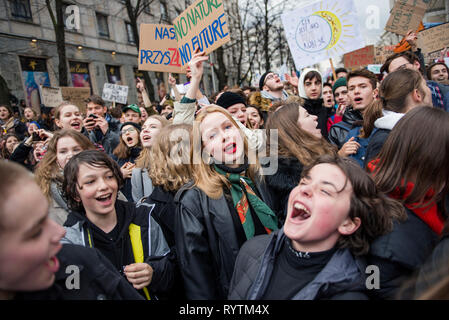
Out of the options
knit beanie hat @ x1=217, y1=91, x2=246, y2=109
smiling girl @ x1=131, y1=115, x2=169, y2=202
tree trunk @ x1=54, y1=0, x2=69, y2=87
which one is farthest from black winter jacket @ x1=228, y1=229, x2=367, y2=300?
tree trunk @ x1=54, y1=0, x2=69, y2=87

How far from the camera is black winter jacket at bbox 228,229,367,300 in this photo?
1.24m

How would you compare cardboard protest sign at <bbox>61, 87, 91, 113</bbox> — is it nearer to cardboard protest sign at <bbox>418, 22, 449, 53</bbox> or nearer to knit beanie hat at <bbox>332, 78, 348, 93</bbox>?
knit beanie hat at <bbox>332, 78, 348, 93</bbox>

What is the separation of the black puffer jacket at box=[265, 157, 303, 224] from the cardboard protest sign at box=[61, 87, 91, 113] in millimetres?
7063

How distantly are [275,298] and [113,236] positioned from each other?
116 cm

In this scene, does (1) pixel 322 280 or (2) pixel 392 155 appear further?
(2) pixel 392 155

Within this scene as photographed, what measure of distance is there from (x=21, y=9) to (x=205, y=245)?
715 inches

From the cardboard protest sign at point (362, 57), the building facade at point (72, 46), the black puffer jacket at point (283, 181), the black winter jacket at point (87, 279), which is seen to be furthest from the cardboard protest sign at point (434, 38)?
the black winter jacket at point (87, 279)

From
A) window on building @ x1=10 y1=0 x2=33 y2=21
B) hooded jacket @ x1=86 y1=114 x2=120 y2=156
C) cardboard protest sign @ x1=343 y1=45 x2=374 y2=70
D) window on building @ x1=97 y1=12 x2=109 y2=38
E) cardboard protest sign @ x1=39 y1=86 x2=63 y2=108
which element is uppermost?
window on building @ x1=97 y1=12 x2=109 y2=38

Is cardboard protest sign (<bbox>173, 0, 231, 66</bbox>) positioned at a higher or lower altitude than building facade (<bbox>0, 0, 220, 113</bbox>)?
lower

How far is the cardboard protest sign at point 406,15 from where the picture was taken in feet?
19.5
